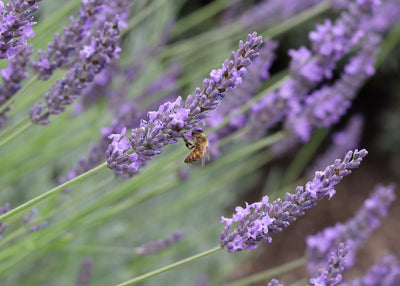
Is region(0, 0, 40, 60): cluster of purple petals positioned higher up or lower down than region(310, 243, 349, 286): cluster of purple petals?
higher up

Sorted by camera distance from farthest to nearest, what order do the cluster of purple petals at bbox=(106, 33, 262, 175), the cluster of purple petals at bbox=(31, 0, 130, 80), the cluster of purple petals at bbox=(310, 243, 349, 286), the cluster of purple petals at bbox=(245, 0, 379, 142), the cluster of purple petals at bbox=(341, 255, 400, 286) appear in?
1. the cluster of purple petals at bbox=(245, 0, 379, 142)
2. the cluster of purple petals at bbox=(341, 255, 400, 286)
3. the cluster of purple petals at bbox=(31, 0, 130, 80)
4. the cluster of purple petals at bbox=(310, 243, 349, 286)
5. the cluster of purple petals at bbox=(106, 33, 262, 175)

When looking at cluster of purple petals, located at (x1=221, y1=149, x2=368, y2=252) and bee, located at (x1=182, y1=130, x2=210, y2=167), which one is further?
bee, located at (x1=182, y1=130, x2=210, y2=167)

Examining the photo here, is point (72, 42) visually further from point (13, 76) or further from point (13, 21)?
point (13, 21)

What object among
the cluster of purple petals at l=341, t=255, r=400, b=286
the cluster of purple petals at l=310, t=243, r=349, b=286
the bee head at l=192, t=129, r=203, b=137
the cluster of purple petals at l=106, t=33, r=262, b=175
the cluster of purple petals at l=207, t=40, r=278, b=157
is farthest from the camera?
the cluster of purple petals at l=207, t=40, r=278, b=157

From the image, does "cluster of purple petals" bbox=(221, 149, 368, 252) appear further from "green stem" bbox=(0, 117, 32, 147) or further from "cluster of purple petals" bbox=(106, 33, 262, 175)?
"green stem" bbox=(0, 117, 32, 147)

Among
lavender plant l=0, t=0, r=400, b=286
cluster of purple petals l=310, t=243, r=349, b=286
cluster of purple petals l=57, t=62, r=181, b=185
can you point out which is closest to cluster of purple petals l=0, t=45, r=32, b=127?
lavender plant l=0, t=0, r=400, b=286

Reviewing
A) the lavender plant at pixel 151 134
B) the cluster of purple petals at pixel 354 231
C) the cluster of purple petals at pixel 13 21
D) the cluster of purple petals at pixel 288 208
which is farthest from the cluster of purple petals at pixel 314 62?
the cluster of purple petals at pixel 13 21

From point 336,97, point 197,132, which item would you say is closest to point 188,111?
point 197,132

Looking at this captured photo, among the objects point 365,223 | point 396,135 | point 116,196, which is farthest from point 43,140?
point 396,135
